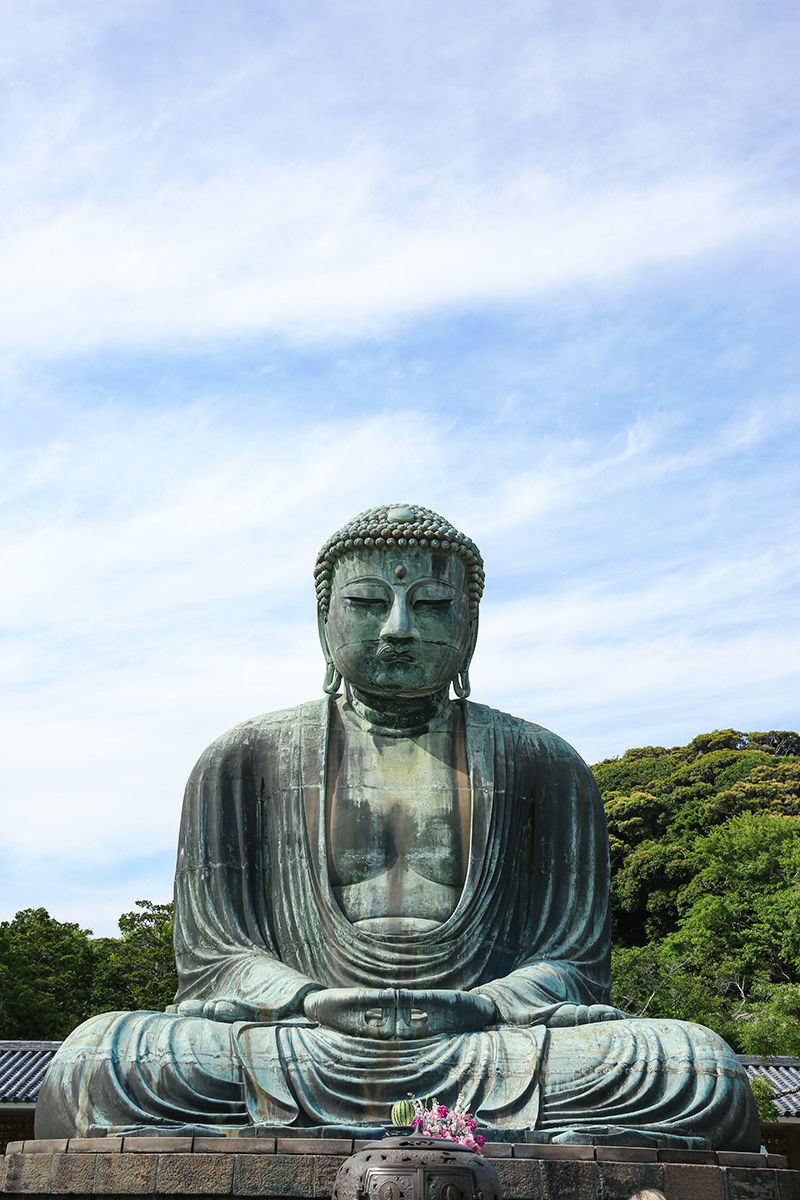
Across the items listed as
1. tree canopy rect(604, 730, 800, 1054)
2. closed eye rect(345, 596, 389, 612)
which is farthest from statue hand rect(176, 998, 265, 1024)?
tree canopy rect(604, 730, 800, 1054)

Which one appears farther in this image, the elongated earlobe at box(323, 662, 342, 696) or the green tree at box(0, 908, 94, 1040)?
the green tree at box(0, 908, 94, 1040)

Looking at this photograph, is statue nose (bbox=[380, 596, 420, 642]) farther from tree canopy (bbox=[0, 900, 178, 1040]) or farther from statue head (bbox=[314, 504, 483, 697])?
tree canopy (bbox=[0, 900, 178, 1040])

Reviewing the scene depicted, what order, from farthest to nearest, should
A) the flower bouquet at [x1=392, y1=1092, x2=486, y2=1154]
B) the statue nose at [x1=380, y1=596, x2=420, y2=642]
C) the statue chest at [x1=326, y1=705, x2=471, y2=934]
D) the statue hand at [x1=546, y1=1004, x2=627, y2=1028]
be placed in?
the statue nose at [x1=380, y1=596, x2=420, y2=642], the statue chest at [x1=326, y1=705, x2=471, y2=934], the statue hand at [x1=546, y1=1004, x2=627, y2=1028], the flower bouquet at [x1=392, y1=1092, x2=486, y2=1154]

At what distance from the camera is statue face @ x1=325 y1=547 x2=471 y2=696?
28.9 feet

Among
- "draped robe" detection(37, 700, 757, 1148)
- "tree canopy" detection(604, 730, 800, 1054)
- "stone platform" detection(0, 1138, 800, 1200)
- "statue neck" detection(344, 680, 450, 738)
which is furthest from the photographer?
"tree canopy" detection(604, 730, 800, 1054)

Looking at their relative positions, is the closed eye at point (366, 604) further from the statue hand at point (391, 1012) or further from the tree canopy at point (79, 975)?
the tree canopy at point (79, 975)

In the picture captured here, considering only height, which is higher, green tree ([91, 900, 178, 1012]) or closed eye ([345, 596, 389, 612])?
closed eye ([345, 596, 389, 612])

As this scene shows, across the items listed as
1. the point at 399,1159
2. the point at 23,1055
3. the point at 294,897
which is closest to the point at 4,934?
the point at 23,1055

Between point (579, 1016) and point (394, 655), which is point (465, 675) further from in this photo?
point (579, 1016)

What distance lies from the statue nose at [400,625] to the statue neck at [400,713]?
51 centimetres

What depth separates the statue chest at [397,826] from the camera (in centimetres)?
835

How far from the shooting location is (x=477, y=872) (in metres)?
8.40

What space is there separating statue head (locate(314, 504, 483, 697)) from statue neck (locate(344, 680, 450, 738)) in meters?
0.10

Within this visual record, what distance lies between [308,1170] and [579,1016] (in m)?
1.89
